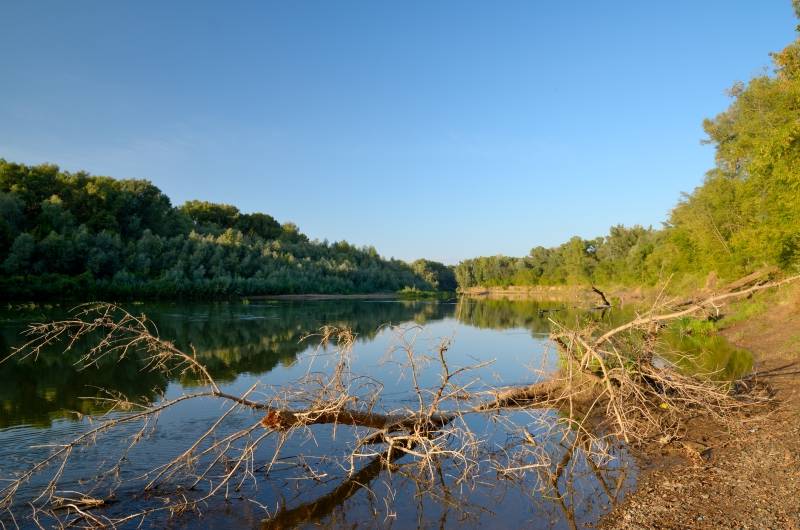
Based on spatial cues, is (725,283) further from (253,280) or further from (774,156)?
(253,280)

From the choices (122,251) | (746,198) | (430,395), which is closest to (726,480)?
(430,395)

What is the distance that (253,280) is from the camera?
65.2m

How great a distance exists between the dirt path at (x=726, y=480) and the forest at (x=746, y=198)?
291 cm

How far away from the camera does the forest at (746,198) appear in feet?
62.1

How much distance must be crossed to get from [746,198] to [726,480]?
28806mm

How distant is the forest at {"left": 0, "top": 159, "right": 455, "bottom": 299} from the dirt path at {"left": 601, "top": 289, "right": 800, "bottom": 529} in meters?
45.9

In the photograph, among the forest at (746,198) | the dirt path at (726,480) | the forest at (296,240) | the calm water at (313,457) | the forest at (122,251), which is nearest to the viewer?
the dirt path at (726,480)

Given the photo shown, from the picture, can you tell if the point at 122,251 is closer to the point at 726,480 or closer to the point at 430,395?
the point at 430,395

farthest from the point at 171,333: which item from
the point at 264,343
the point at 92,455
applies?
the point at 92,455

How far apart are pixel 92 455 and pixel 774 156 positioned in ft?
67.8

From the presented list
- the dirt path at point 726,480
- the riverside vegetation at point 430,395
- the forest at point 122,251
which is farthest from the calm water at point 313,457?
the forest at point 122,251

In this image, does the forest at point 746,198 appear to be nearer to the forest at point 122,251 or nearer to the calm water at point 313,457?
the calm water at point 313,457

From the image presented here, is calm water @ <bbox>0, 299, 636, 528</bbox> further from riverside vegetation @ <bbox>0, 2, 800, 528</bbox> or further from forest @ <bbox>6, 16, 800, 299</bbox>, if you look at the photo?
forest @ <bbox>6, 16, 800, 299</bbox>

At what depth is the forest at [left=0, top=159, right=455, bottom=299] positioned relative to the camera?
43.9 m
